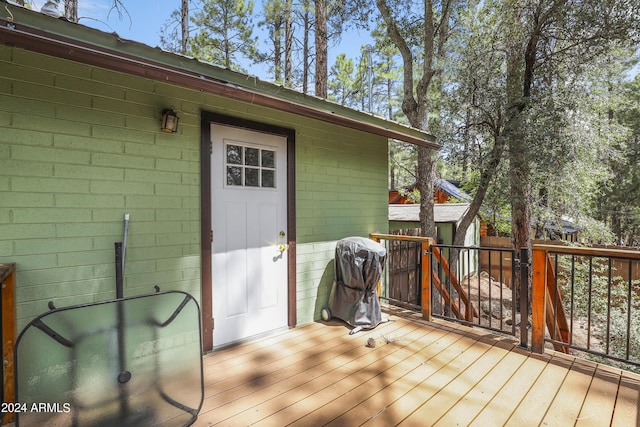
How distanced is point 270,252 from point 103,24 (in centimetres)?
217

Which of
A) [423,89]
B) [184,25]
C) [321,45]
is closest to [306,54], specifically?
[321,45]

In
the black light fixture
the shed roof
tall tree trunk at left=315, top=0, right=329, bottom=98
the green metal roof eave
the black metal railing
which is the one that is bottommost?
the black metal railing

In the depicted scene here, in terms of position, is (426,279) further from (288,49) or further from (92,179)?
(288,49)

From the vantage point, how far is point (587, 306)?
21.4 ft

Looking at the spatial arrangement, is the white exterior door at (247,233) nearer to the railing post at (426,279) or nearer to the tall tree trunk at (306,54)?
the railing post at (426,279)

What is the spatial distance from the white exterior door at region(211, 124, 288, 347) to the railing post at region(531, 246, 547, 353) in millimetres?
2295

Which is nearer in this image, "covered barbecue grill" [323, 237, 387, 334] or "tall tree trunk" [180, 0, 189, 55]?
"covered barbecue grill" [323, 237, 387, 334]

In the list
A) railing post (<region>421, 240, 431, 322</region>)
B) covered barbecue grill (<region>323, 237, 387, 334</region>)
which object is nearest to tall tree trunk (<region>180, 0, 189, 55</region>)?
covered barbecue grill (<region>323, 237, 387, 334</region>)

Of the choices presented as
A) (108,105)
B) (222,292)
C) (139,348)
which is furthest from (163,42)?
(139,348)

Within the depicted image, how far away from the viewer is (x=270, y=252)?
127 inches

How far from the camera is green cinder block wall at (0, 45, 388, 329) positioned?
198 centimetres

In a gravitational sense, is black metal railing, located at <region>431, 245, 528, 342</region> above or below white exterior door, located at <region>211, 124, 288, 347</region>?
below

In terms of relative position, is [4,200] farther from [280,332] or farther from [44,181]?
[280,332]

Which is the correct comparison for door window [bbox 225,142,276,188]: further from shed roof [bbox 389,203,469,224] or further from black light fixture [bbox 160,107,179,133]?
shed roof [bbox 389,203,469,224]
